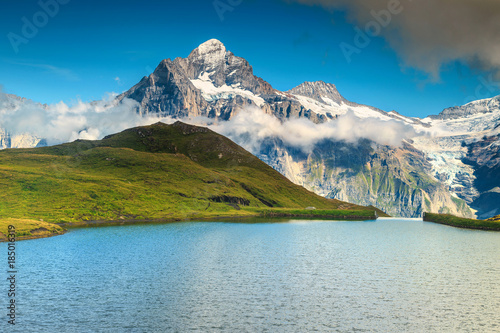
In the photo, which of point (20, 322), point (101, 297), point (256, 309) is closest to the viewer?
point (20, 322)

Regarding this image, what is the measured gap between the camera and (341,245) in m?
153

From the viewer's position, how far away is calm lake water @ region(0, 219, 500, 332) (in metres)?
55.5

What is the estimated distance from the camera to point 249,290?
243 ft

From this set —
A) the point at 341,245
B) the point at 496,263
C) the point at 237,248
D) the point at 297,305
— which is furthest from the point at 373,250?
the point at 297,305

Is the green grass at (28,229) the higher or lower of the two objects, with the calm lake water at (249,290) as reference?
higher

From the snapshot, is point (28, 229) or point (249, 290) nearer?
point (249, 290)

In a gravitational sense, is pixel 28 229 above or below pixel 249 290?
above

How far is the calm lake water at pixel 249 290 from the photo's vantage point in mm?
55531

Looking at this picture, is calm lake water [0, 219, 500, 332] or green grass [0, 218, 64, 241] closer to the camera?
calm lake water [0, 219, 500, 332]

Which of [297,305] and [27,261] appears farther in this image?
[27,261]

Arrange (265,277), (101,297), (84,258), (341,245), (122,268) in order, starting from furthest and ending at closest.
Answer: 1. (341,245)
2. (84,258)
3. (122,268)
4. (265,277)
5. (101,297)

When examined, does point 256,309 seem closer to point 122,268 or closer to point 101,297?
point 101,297

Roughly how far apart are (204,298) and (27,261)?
58186 mm

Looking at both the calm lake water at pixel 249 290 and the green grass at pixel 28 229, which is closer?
the calm lake water at pixel 249 290
